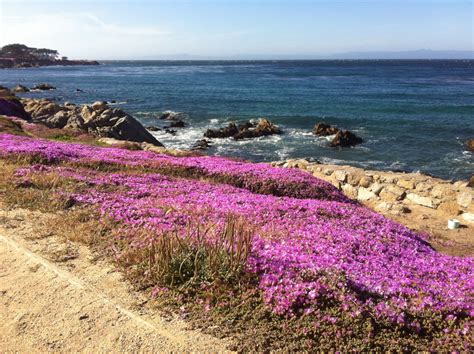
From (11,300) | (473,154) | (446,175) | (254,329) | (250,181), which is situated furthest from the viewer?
(473,154)

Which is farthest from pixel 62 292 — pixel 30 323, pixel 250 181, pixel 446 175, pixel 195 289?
pixel 446 175

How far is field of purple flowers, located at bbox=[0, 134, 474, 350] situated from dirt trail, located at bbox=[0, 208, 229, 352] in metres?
0.74

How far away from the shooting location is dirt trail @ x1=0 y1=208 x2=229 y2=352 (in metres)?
5.24

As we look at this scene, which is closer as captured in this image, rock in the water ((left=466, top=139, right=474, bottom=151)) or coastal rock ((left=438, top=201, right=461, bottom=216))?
coastal rock ((left=438, top=201, right=461, bottom=216))

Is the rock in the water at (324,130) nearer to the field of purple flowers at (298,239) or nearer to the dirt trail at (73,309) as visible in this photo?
the field of purple flowers at (298,239)

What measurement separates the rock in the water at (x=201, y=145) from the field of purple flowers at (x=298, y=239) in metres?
21.2

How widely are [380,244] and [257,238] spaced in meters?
2.67

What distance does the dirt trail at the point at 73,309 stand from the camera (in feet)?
17.2

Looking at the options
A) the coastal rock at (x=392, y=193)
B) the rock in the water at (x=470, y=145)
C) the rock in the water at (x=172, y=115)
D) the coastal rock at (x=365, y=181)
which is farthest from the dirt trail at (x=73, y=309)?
the rock in the water at (x=172, y=115)

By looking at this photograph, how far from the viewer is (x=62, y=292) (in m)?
6.32

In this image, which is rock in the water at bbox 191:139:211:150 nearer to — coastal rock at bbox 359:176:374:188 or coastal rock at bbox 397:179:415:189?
coastal rock at bbox 359:176:374:188

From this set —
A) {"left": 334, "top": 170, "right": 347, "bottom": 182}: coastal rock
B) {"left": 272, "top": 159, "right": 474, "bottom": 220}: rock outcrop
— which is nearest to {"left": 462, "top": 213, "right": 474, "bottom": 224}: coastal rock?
{"left": 272, "top": 159, "right": 474, "bottom": 220}: rock outcrop

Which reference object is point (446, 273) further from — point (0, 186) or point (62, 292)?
point (0, 186)

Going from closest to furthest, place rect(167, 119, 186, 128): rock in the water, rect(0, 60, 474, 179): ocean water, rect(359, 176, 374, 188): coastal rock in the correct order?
rect(359, 176, 374, 188): coastal rock → rect(0, 60, 474, 179): ocean water → rect(167, 119, 186, 128): rock in the water
